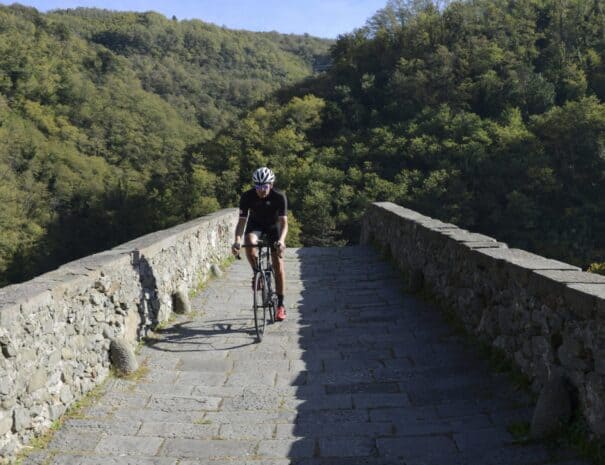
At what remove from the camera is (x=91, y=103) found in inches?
2884

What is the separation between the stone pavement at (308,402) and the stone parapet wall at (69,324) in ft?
0.64

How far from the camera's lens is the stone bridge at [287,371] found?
3.17 metres

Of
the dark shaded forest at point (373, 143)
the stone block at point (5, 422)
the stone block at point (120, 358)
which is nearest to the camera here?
the stone block at point (5, 422)

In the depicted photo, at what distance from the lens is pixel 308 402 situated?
159 inches

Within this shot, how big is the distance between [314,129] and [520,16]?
74.7ft

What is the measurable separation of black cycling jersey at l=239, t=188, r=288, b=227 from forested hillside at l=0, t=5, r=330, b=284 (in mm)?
33207

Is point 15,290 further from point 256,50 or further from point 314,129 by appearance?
point 256,50

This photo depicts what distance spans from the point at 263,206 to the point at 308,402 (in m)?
2.32

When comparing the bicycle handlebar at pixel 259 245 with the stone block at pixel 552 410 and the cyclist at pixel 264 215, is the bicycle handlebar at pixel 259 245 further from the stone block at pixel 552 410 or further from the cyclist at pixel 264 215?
the stone block at pixel 552 410

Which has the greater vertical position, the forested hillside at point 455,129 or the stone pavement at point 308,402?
the forested hillside at point 455,129

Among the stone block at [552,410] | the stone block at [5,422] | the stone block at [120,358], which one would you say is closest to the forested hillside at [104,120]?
the stone block at [120,358]

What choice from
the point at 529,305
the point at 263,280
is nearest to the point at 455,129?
the point at 263,280

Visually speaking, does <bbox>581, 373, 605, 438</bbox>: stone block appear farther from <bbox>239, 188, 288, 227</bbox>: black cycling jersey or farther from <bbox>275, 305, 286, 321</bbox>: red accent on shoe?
<bbox>275, 305, 286, 321</bbox>: red accent on shoe

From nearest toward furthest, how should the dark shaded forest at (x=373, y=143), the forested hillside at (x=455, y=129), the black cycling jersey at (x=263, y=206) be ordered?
1. the black cycling jersey at (x=263, y=206)
2. the forested hillside at (x=455, y=129)
3. the dark shaded forest at (x=373, y=143)
